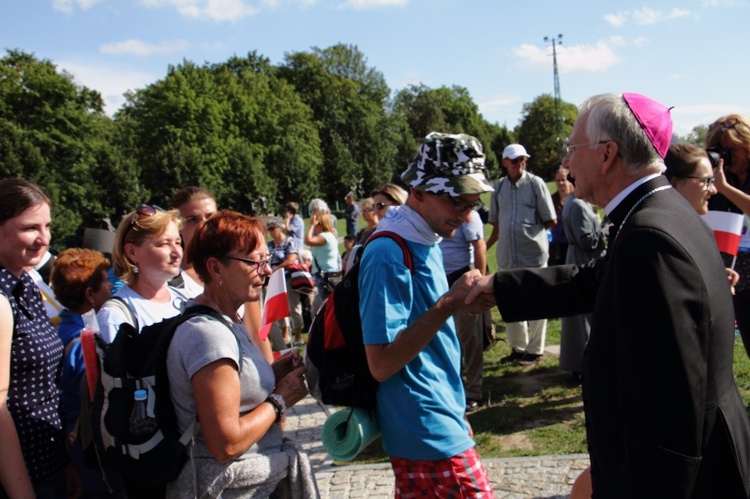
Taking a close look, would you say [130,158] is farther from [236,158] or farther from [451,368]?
[451,368]

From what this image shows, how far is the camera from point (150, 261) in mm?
3174

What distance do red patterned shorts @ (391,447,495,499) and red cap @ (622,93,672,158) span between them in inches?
55.0

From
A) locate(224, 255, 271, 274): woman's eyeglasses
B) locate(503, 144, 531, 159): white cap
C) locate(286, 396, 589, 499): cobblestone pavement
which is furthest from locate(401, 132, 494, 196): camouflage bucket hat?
locate(503, 144, 531, 159): white cap

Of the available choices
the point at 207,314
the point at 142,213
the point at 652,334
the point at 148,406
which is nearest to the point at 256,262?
the point at 207,314

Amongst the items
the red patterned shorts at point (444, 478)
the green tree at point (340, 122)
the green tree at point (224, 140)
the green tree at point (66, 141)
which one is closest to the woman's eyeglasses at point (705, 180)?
the red patterned shorts at point (444, 478)

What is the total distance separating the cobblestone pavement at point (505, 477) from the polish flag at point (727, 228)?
1.79 meters

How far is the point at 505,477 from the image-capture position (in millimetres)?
4320

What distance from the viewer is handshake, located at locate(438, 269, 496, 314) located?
86.0 inches

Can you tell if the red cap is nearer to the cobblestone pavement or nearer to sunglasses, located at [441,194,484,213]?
sunglasses, located at [441,194,484,213]

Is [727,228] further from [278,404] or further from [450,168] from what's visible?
[278,404]

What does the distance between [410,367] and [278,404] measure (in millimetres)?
540

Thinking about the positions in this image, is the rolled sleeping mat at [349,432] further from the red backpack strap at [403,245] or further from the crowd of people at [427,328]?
the red backpack strap at [403,245]

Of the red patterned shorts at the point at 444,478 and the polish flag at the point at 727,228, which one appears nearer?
the red patterned shorts at the point at 444,478

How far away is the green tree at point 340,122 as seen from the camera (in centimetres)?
6050
